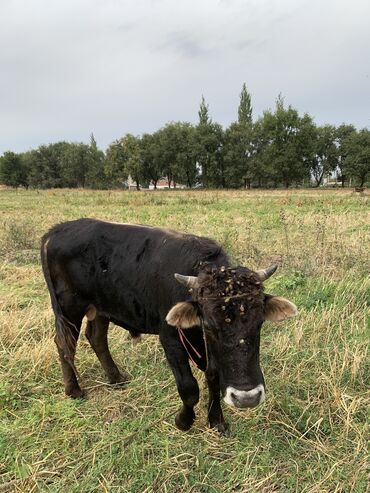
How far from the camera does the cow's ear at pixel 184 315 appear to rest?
2.79 m

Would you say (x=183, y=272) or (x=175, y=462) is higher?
(x=183, y=272)

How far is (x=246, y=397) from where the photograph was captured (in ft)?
8.46

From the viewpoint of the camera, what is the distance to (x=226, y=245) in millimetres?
9297

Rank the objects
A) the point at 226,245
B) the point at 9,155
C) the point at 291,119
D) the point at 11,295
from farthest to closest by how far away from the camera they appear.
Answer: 1. the point at 9,155
2. the point at 291,119
3. the point at 226,245
4. the point at 11,295

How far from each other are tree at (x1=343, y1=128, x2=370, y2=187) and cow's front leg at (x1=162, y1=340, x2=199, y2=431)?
56.9 metres

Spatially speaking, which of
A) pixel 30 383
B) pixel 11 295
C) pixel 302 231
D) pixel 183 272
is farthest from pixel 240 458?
pixel 302 231

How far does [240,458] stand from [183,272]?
5.03 ft

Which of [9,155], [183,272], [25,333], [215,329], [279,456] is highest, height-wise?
[9,155]

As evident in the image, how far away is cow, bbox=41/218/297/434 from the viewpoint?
2658 mm

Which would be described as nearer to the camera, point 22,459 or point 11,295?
point 22,459

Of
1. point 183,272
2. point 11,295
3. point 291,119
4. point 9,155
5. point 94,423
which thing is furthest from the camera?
point 9,155

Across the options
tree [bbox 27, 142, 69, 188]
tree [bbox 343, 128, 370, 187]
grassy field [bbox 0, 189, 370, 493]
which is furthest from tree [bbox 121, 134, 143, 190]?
grassy field [bbox 0, 189, 370, 493]

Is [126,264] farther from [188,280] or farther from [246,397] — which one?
[246,397]

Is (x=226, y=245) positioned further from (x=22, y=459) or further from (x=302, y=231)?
(x=22, y=459)
